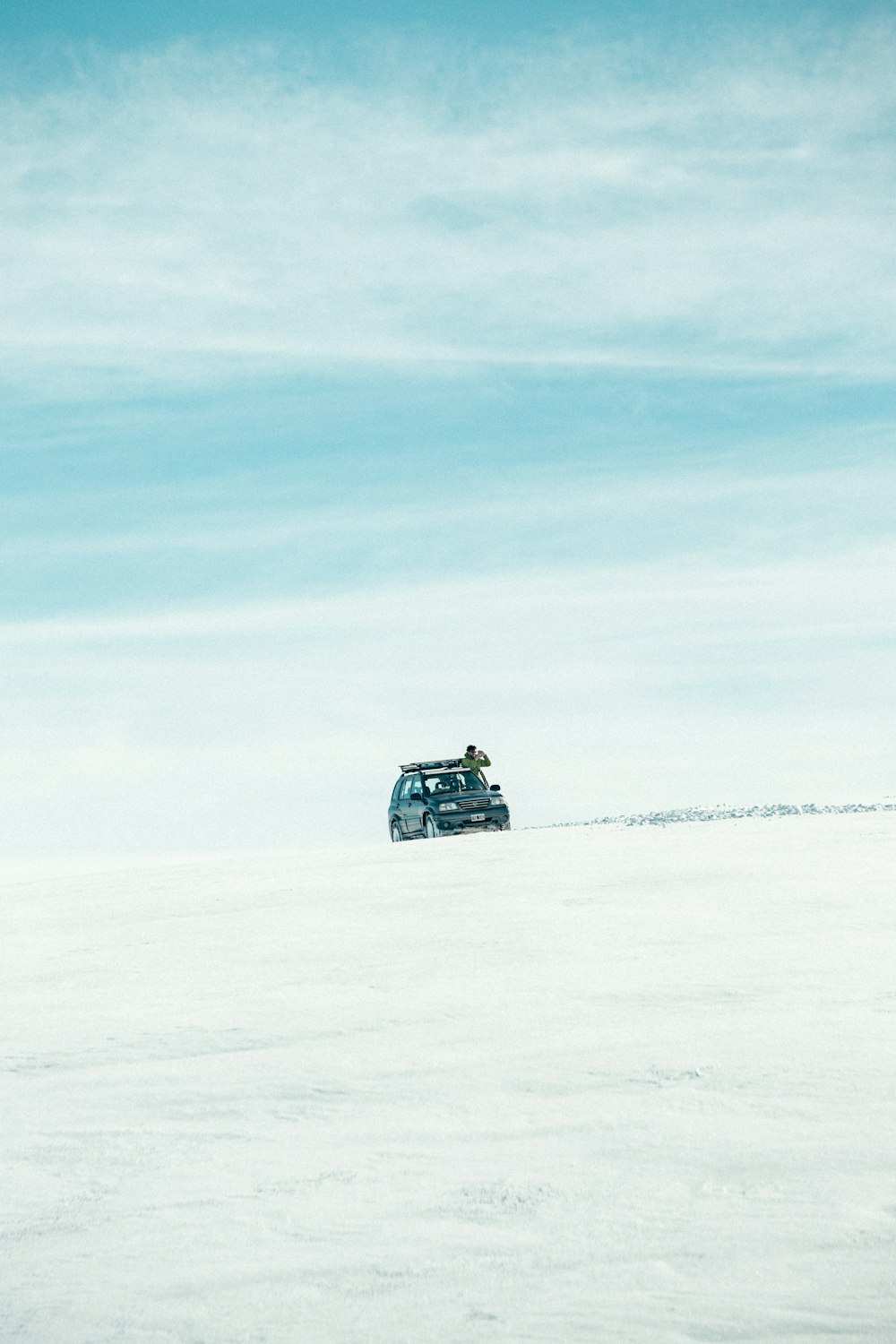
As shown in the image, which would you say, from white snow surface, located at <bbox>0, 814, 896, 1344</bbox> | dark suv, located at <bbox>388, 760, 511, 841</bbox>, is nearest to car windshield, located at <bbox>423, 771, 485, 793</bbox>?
dark suv, located at <bbox>388, 760, 511, 841</bbox>

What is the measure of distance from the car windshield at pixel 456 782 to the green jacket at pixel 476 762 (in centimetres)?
14

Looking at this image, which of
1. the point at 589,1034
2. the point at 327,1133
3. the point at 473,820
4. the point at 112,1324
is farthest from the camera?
the point at 473,820

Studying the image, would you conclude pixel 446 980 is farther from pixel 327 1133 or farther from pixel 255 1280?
pixel 255 1280

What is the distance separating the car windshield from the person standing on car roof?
0.15m

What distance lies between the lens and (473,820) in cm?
2300

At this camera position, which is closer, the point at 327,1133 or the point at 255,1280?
the point at 255,1280

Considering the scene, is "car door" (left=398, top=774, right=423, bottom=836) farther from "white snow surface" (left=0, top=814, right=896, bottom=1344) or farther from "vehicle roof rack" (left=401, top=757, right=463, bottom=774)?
"white snow surface" (left=0, top=814, right=896, bottom=1344)

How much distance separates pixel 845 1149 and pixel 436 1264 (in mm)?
1757

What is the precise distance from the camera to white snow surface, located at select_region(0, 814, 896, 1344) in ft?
12.8

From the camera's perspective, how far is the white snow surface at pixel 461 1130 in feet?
12.8

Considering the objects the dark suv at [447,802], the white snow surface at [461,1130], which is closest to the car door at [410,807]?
the dark suv at [447,802]

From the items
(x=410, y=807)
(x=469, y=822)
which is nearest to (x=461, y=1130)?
(x=469, y=822)

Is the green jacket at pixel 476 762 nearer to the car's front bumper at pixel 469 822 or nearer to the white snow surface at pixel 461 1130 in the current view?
the car's front bumper at pixel 469 822

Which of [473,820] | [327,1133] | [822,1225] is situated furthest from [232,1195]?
[473,820]
